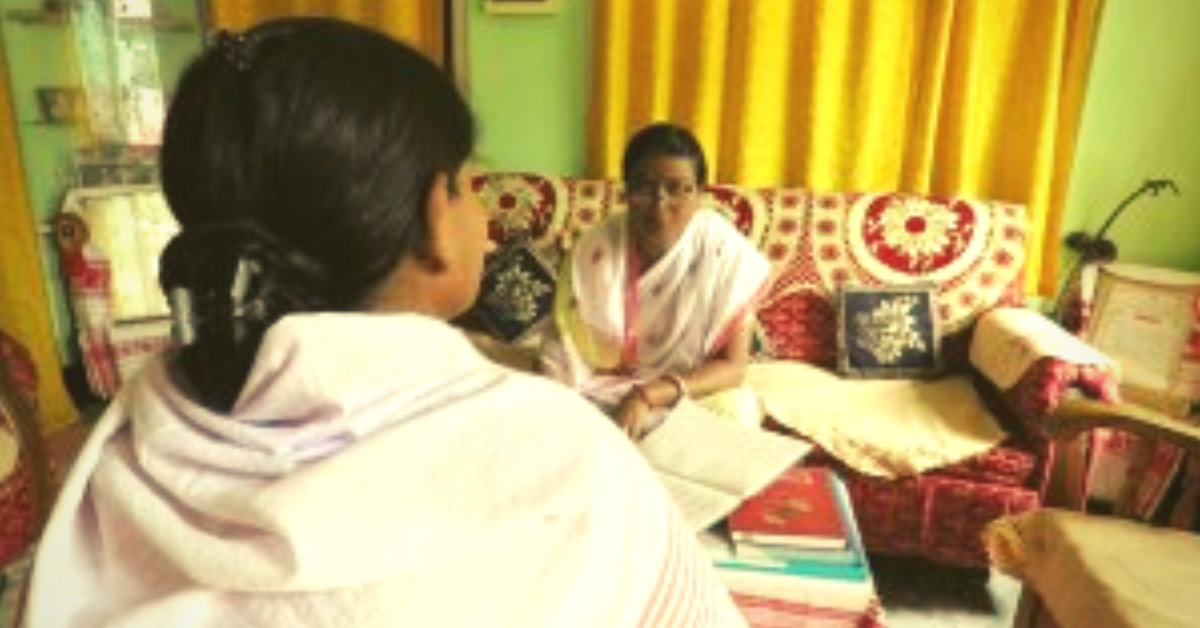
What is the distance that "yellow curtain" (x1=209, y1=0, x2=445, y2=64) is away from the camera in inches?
115

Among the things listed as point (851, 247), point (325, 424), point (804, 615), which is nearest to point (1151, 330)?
point (851, 247)

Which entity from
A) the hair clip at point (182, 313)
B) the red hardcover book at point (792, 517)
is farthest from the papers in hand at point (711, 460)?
the hair clip at point (182, 313)

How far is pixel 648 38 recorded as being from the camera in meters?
2.69

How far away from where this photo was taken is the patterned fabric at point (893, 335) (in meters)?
2.29

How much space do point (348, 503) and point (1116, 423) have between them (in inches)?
58.0

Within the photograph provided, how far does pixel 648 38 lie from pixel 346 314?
238 cm

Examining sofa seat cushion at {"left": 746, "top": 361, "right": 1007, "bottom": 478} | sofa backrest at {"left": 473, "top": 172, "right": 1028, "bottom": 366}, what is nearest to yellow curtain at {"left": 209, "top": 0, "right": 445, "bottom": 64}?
sofa backrest at {"left": 473, "top": 172, "right": 1028, "bottom": 366}

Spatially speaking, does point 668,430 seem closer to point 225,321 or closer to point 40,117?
point 225,321

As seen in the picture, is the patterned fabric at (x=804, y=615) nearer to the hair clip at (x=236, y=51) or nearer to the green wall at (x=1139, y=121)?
the hair clip at (x=236, y=51)

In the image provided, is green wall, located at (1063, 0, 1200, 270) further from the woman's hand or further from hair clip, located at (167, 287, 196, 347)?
hair clip, located at (167, 287, 196, 347)

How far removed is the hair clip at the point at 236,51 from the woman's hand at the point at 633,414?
3.30 ft

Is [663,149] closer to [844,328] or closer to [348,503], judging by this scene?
[844,328]

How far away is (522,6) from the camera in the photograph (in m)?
2.82

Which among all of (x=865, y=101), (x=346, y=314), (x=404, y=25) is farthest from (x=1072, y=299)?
(x=346, y=314)
